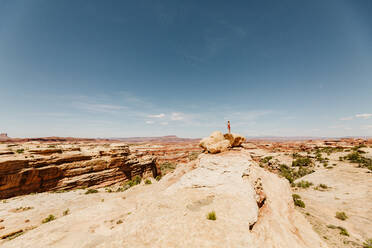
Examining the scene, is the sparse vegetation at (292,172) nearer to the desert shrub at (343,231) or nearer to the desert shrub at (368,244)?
the desert shrub at (343,231)

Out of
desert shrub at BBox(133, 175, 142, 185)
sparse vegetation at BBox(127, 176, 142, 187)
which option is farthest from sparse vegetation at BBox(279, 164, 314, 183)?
desert shrub at BBox(133, 175, 142, 185)

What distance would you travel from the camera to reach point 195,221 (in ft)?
16.2

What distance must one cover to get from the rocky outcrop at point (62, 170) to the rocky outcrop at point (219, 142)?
22627mm

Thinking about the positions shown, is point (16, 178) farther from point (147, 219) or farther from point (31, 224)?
point (147, 219)

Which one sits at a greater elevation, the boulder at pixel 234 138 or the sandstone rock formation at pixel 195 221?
the boulder at pixel 234 138

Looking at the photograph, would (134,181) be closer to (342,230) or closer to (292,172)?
(342,230)

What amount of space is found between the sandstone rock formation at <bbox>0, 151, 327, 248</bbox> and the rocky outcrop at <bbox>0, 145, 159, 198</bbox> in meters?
12.9

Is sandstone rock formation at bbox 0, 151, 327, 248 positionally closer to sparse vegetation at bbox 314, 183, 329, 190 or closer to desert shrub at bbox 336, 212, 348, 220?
desert shrub at bbox 336, 212, 348, 220

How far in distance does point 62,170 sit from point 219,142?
27.3 metres

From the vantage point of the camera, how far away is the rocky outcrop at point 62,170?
66.0 ft

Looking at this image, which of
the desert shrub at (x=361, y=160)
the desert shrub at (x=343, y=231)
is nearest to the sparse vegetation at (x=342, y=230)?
the desert shrub at (x=343, y=231)

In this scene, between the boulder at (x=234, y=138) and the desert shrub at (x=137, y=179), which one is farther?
the desert shrub at (x=137, y=179)

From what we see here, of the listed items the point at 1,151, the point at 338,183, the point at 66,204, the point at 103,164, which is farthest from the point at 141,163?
the point at 338,183

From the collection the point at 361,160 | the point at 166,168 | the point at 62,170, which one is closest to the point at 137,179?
the point at 62,170
